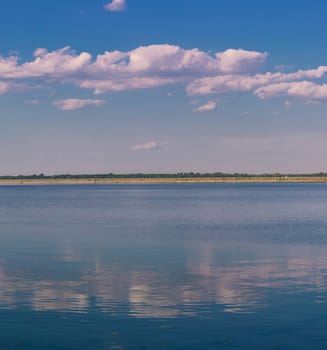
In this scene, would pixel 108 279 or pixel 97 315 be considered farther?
pixel 108 279

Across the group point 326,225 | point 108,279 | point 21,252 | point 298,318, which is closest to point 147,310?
point 298,318

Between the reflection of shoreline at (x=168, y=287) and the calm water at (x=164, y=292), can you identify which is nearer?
the calm water at (x=164, y=292)

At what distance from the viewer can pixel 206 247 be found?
42625mm

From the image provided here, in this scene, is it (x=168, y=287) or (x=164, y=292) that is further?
(x=168, y=287)

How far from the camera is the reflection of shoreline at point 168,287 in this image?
77.0 feet

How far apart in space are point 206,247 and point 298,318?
20981mm

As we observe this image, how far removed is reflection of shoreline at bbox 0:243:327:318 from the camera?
23.5 m

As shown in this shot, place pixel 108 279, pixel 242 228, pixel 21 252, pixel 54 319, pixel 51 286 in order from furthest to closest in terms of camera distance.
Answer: pixel 242 228
pixel 21 252
pixel 108 279
pixel 51 286
pixel 54 319

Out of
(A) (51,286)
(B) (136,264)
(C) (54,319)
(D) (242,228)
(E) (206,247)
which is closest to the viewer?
(C) (54,319)

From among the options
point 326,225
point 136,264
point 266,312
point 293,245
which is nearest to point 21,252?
point 136,264

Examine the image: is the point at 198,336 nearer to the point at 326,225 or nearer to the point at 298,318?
the point at 298,318

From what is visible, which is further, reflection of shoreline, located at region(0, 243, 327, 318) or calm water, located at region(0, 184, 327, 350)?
reflection of shoreline, located at region(0, 243, 327, 318)

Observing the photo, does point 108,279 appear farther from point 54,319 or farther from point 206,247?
point 206,247

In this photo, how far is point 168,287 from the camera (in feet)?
88.4
